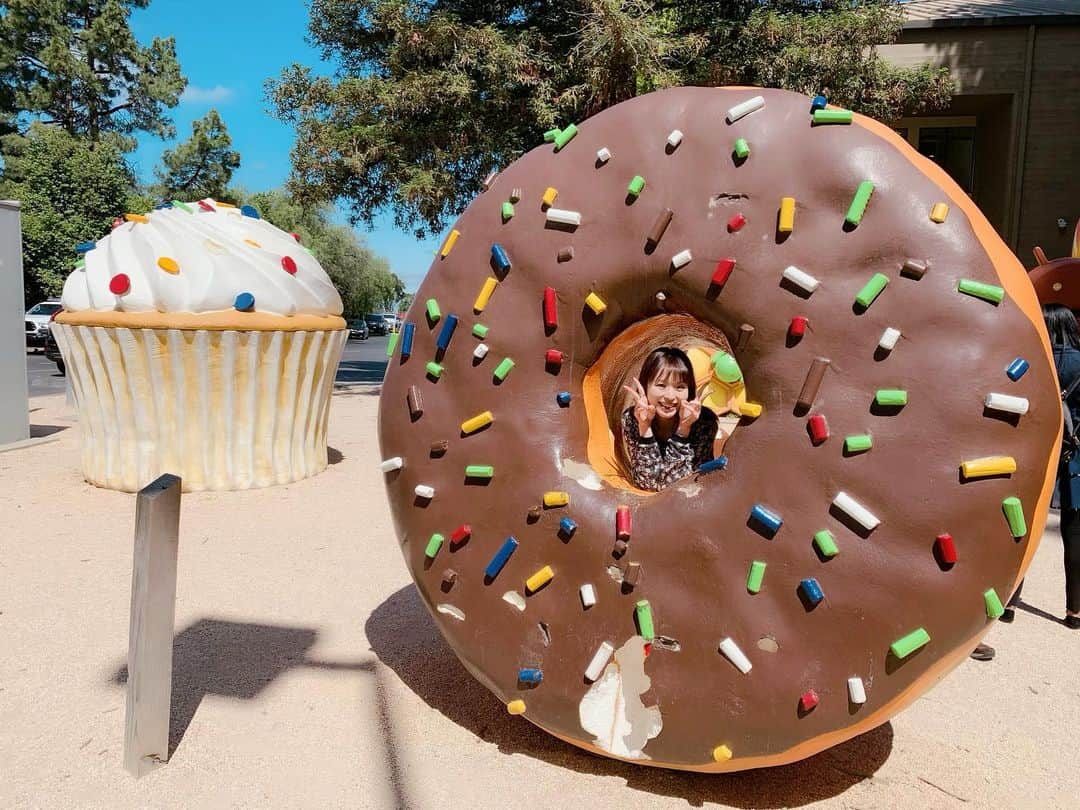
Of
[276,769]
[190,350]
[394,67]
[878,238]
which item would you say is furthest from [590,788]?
[394,67]

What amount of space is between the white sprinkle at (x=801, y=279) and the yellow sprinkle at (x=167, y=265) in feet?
16.4

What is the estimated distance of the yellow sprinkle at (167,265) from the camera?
5.62 meters

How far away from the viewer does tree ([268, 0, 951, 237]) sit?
11.0 meters

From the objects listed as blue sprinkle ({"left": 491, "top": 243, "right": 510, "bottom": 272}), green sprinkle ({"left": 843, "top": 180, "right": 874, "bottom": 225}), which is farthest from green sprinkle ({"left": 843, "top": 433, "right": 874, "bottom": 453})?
blue sprinkle ({"left": 491, "top": 243, "right": 510, "bottom": 272})

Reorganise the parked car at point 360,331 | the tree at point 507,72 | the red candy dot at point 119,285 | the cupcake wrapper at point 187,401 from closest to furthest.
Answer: the red candy dot at point 119,285 < the cupcake wrapper at point 187,401 < the tree at point 507,72 < the parked car at point 360,331

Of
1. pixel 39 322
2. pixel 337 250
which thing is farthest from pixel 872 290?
pixel 337 250

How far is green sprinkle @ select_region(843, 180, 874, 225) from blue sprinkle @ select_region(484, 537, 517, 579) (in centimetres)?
130

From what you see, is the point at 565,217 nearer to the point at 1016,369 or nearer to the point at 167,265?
the point at 1016,369

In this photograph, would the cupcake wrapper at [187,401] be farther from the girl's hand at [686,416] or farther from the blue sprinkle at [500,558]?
the blue sprinkle at [500,558]

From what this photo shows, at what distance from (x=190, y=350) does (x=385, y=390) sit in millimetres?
3650

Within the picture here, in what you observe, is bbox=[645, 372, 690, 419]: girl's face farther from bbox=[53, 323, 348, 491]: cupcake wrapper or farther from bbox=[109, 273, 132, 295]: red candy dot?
bbox=[109, 273, 132, 295]: red candy dot

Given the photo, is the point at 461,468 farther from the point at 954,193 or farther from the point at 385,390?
the point at 954,193

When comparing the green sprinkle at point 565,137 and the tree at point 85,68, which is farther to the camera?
the tree at point 85,68

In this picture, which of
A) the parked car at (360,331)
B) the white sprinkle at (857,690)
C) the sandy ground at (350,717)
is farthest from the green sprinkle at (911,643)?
the parked car at (360,331)
